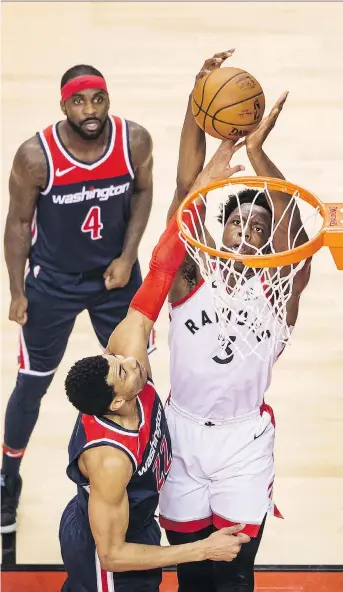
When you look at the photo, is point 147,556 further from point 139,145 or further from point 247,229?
point 139,145

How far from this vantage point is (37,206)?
436 cm

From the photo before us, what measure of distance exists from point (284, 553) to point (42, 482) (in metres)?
1.09

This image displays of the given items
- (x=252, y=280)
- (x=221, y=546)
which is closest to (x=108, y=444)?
(x=221, y=546)

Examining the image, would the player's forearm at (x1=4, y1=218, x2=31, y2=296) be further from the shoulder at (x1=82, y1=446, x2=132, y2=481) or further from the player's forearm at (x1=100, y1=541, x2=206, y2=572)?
the player's forearm at (x1=100, y1=541, x2=206, y2=572)

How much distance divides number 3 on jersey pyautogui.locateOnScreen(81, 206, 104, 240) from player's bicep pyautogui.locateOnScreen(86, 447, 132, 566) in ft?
4.27

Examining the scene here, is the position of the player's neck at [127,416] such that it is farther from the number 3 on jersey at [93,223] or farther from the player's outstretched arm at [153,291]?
the number 3 on jersey at [93,223]

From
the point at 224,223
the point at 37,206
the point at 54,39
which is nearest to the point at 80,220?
the point at 37,206

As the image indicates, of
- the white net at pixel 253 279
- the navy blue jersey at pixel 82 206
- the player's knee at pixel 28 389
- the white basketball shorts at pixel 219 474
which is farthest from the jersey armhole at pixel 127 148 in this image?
the white basketball shorts at pixel 219 474

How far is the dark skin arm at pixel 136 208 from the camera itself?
438 centimetres

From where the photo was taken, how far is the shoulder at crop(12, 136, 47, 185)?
4.21 meters

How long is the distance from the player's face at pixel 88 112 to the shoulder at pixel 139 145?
0.16 metres

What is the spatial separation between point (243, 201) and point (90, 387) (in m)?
0.99

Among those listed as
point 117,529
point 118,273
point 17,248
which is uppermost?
point 17,248

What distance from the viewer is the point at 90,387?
3.21 meters
